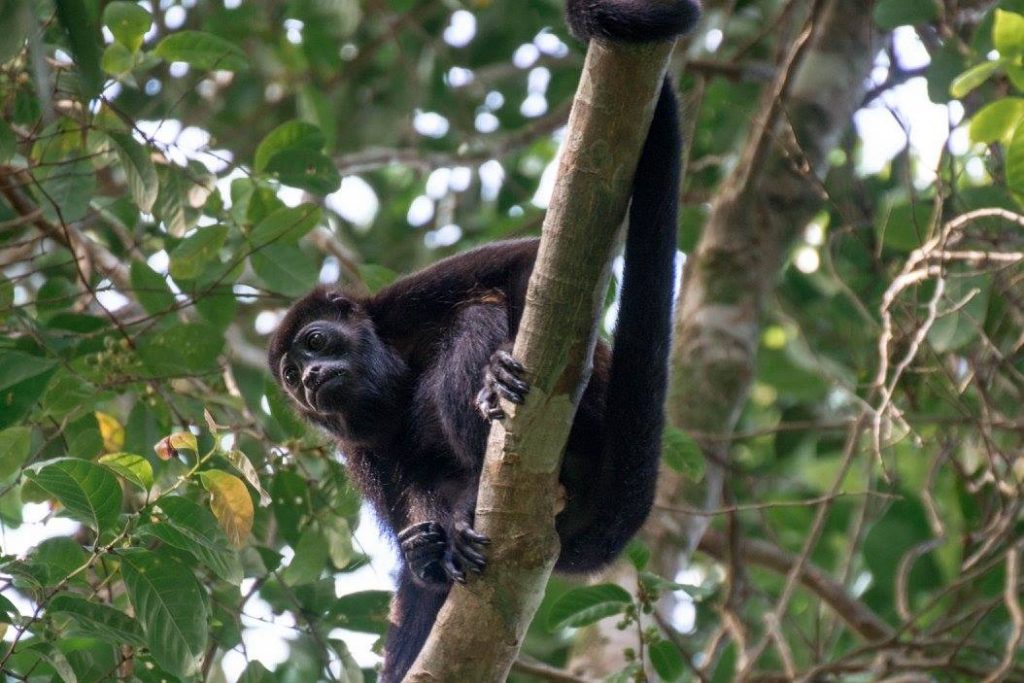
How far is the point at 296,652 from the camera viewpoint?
4.14 meters

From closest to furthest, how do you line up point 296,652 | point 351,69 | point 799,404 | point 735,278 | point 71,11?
point 71,11 < point 296,652 < point 735,278 < point 799,404 < point 351,69

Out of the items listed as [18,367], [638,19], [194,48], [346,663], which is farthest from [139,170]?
[638,19]

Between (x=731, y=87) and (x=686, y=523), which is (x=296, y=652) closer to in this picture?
(x=686, y=523)

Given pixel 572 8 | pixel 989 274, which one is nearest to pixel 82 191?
pixel 572 8

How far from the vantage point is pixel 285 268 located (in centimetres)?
454

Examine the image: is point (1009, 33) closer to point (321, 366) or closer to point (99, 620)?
point (321, 366)

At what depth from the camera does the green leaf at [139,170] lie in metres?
4.14

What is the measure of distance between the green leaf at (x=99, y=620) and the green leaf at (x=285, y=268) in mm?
1642

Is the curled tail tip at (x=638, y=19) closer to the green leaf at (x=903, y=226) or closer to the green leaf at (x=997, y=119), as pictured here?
the green leaf at (x=997, y=119)

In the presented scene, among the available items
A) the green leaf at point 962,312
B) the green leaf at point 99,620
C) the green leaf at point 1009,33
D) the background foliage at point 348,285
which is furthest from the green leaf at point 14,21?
the green leaf at point 962,312

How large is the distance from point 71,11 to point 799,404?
5.57 meters

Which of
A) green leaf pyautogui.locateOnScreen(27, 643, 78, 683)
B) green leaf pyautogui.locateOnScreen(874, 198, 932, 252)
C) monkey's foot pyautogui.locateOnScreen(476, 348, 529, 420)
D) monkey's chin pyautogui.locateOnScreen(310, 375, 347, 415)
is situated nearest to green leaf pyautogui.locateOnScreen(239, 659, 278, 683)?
green leaf pyautogui.locateOnScreen(27, 643, 78, 683)

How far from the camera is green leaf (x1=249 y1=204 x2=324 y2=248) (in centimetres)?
427

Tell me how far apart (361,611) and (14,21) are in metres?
2.43
